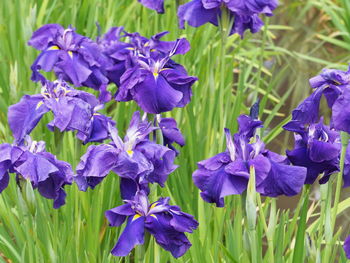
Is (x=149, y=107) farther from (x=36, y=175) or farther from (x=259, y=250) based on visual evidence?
(x=259, y=250)

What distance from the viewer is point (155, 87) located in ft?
6.25

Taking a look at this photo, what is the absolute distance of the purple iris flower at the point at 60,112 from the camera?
1847mm

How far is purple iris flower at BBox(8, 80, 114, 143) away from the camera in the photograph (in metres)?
1.85

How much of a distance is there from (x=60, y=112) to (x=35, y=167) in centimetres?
19

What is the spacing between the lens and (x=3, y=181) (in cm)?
179

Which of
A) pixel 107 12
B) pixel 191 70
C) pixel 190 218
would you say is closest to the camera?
pixel 190 218

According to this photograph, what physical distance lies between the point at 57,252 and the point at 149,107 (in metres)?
0.55

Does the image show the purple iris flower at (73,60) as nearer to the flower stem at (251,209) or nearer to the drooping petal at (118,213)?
the drooping petal at (118,213)

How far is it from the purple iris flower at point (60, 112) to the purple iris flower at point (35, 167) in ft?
0.18

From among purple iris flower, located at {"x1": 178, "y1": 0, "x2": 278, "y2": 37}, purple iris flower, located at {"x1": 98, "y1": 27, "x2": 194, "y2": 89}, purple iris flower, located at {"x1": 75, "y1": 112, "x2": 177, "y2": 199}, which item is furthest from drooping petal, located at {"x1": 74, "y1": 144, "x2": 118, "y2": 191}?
purple iris flower, located at {"x1": 178, "y1": 0, "x2": 278, "y2": 37}

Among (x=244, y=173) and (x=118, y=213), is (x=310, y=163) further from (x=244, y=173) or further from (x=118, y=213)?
(x=118, y=213)

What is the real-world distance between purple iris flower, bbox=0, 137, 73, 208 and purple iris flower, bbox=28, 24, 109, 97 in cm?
59

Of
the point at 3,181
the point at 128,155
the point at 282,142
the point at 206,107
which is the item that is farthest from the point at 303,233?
the point at 282,142

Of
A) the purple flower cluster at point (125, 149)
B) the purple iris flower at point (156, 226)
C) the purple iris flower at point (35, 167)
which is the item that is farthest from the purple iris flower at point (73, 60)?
the purple iris flower at point (156, 226)
